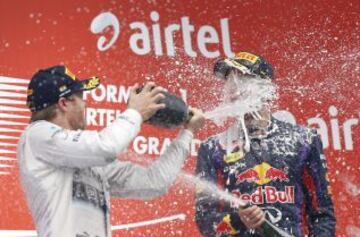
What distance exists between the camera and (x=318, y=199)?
8.18 ft

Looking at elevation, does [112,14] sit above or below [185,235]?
above

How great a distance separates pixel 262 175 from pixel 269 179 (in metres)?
0.03

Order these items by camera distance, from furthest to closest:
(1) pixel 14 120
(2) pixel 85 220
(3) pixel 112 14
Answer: (3) pixel 112 14, (1) pixel 14 120, (2) pixel 85 220

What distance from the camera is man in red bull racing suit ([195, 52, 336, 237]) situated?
2451 millimetres

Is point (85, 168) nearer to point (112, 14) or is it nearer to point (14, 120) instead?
point (14, 120)

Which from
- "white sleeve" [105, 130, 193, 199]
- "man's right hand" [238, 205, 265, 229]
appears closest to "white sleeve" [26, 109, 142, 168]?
"white sleeve" [105, 130, 193, 199]

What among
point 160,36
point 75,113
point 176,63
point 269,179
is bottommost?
point 269,179

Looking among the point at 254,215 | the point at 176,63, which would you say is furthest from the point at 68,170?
the point at 176,63

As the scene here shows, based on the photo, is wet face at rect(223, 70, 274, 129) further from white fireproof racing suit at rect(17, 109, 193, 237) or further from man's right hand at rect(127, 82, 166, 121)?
white fireproof racing suit at rect(17, 109, 193, 237)

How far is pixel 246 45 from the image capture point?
399 cm

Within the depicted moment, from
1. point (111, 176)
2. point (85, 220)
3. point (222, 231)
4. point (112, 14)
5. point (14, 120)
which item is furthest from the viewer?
point (112, 14)

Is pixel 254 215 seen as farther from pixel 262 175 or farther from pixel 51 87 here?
pixel 51 87

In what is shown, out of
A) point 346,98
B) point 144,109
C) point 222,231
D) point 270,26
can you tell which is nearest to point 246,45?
point 270,26

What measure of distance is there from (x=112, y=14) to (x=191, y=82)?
514 mm
